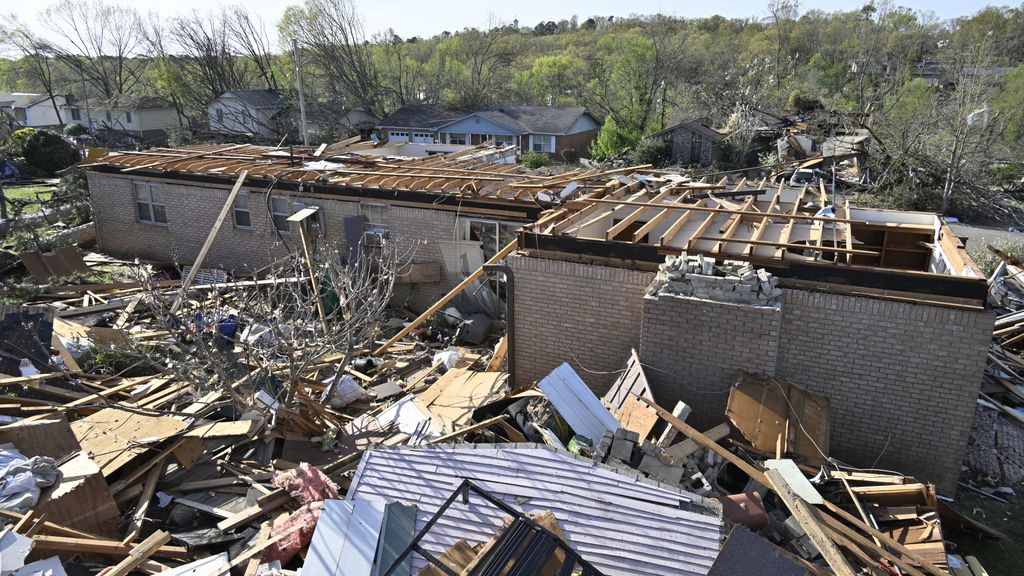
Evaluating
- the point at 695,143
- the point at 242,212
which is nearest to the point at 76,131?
the point at 242,212

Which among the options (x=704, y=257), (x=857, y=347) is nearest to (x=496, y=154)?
(x=704, y=257)

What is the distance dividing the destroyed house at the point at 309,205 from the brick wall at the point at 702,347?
18.6ft

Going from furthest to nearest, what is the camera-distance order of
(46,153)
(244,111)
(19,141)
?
1. (244,111)
2. (46,153)
3. (19,141)

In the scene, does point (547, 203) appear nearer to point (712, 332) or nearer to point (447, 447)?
point (712, 332)

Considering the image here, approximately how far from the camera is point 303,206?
53.5ft

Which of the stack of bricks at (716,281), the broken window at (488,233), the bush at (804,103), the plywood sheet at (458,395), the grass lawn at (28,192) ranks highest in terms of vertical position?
the bush at (804,103)

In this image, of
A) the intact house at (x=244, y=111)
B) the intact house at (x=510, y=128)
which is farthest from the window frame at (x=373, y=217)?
the intact house at (x=244, y=111)

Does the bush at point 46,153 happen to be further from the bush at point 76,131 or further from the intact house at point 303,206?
the intact house at point 303,206

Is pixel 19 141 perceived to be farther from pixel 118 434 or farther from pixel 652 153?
pixel 652 153

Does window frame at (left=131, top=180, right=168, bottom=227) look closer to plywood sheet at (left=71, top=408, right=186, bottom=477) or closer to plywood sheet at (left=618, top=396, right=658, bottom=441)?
plywood sheet at (left=71, top=408, right=186, bottom=477)

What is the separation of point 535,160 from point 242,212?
81.6 feet

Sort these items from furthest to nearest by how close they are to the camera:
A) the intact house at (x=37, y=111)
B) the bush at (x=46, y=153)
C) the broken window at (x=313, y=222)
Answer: the intact house at (x=37, y=111) < the bush at (x=46, y=153) < the broken window at (x=313, y=222)

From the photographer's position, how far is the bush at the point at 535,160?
1553 inches

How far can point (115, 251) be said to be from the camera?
783 inches
